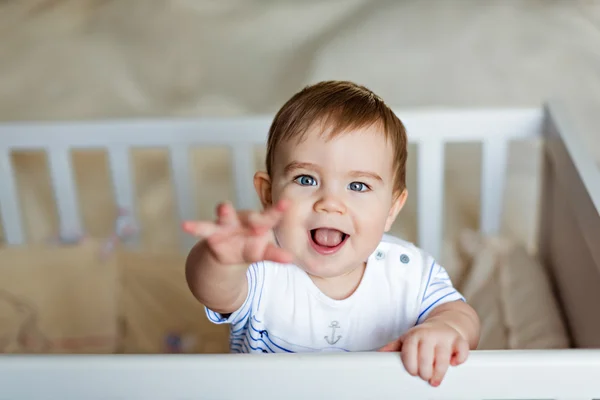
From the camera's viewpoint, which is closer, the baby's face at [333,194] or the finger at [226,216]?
the finger at [226,216]

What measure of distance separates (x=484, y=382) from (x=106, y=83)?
137cm

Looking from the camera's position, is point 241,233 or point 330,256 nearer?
point 241,233

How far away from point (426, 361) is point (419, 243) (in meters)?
0.66

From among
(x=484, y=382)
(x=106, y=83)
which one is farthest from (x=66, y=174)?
(x=484, y=382)

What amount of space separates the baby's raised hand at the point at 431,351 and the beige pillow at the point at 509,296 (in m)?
0.40

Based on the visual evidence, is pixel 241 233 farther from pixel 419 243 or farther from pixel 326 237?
pixel 419 243

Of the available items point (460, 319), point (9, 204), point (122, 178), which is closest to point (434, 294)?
point (460, 319)

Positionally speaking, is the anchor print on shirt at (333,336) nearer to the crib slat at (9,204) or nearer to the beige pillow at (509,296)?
the beige pillow at (509,296)

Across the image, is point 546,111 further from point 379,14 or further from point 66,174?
point 66,174

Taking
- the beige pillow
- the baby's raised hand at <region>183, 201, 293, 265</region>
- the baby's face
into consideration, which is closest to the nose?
the baby's face

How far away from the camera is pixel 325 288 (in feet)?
2.69

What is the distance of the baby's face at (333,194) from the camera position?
28.5 inches

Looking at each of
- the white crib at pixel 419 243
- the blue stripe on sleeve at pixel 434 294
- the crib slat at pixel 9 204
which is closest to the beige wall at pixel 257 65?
the crib slat at pixel 9 204

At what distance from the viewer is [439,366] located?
2.04 ft
